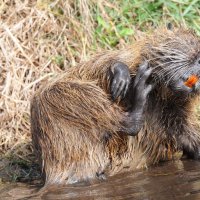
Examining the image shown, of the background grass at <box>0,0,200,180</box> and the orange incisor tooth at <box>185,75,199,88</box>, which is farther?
the background grass at <box>0,0,200,180</box>

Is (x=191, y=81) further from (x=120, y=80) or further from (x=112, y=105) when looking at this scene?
(x=112, y=105)

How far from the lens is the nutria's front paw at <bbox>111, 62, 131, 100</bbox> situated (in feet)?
19.2

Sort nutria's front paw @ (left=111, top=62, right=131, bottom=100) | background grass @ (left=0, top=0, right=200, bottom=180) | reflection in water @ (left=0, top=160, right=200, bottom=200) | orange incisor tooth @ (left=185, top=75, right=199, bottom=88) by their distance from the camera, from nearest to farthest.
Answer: reflection in water @ (left=0, top=160, right=200, bottom=200)
orange incisor tooth @ (left=185, top=75, right=199, bottom=88)
nutria's front paw @ (left=111, top=62, right=131, bottom=100)
background grass @ (left=0, top=0, right=200, bottom=180)

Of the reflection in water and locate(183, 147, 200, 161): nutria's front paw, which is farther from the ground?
locate(183, 147, 200, 161): nutria's front paw

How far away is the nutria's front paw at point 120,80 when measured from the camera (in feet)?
19.2

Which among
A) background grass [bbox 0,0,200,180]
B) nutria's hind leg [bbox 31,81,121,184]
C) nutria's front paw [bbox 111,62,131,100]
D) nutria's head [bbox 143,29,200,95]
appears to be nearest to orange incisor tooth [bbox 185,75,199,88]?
nutria's head [bbox 143,29,200,95]

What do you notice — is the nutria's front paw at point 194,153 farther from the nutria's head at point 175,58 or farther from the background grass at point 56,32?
the background grass at point 56,32

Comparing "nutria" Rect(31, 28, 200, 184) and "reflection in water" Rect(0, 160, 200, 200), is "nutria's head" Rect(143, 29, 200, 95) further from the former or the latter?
"reflection in water" Rect(0, 160, 200, 200)

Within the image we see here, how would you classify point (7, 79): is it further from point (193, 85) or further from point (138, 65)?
point (193, 85)

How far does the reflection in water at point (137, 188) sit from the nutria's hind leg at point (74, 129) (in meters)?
0.17

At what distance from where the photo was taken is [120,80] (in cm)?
583

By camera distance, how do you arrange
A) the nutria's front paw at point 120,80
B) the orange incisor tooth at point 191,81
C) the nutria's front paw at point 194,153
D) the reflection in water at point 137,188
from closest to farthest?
the reflection in water at point 137,188 < the orange incisor tooth at point 191,81 < the nutria's front paw at point 120,80 < the nutria's front paw at point 194,153

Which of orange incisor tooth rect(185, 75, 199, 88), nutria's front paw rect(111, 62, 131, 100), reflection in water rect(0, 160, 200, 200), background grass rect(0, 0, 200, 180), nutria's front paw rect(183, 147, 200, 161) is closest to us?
reflection in water rect(0, 160, 200, 200)

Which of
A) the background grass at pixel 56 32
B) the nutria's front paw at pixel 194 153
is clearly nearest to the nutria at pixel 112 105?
the nutria's front paw at pixel 194 153
